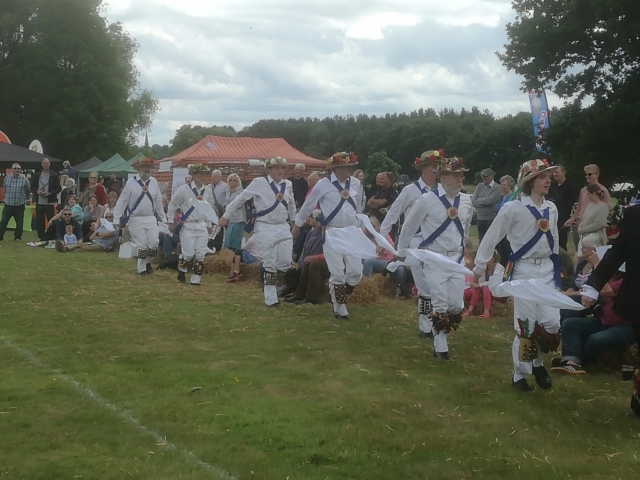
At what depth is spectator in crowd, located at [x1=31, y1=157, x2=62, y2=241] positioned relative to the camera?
21.2m

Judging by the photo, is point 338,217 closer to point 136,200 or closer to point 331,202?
point 331,202

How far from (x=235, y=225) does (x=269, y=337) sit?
5743 millimetres

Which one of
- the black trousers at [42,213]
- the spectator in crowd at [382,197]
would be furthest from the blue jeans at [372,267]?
the black trousers at [42,213]

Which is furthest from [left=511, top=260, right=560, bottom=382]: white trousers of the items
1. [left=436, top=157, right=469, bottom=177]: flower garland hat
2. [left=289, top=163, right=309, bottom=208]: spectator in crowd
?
[left=289, top=163, right=309, bottom=208]: spectator in crowd

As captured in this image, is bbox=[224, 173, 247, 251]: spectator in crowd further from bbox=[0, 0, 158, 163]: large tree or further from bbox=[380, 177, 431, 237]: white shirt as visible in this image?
bbox=[0, 0, 158, 163]: large tree

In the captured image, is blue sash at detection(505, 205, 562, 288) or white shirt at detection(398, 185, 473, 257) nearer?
blue sash at detection(505, 205, 562, 288)

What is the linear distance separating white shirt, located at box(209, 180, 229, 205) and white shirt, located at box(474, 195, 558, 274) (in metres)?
10.9

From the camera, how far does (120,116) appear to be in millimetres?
53594

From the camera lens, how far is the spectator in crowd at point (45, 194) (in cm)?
2125

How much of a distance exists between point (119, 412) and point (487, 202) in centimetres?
997

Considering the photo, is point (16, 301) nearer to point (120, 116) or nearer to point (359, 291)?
point (359, 291)

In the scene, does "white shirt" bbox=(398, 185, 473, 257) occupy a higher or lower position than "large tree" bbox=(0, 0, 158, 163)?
lower

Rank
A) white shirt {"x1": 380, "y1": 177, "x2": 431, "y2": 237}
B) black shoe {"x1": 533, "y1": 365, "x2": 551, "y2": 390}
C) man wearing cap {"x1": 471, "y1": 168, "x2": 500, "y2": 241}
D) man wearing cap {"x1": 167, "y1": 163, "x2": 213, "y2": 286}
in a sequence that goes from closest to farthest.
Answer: black shoe {"x1": 533, "y1": 365, "x2": 551, "y2": 390} < white shirt {"x1": 380, "y1": 177, "x2": 431, "y2": 237} < man wearing cap {"x1": 167, "y1": 163, "x2": 213, "y2": 286} < man wearing cap {"x1": 471, "y1": 168, "x2": 500, "y2": 241}

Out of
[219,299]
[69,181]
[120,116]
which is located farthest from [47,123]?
[219,299]
